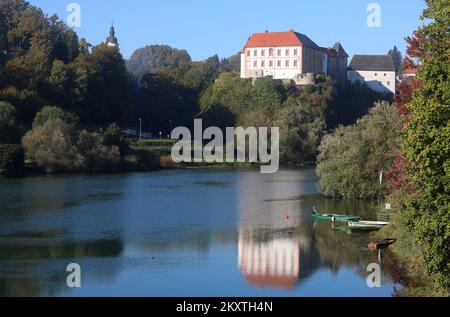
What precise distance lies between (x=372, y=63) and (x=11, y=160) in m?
52.2

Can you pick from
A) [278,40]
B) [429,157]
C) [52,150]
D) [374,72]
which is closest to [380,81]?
[374,72]

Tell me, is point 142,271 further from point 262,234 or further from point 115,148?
point 115,148

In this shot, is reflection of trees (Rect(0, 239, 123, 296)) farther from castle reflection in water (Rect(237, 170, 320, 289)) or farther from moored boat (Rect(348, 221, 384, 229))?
moored boat (Rect(348, 221, 384, 229))

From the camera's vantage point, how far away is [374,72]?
290 feet

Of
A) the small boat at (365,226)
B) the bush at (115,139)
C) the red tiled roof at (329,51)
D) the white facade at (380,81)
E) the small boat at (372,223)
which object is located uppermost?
the red tiled roof at (329,51)

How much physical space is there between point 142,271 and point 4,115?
33.0m

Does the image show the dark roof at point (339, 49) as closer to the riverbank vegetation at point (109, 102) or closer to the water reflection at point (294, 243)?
the riverbank vegetation at point (109, 102)

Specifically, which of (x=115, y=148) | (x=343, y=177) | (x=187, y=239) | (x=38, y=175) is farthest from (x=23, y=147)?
(x=187, y=239)

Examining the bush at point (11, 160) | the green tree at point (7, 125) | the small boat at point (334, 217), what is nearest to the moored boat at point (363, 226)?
the small boat at point (334, 217)

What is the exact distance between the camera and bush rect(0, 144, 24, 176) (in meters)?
47.8

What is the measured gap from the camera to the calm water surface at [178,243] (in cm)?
2003

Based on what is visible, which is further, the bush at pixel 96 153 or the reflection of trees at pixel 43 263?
the bush at pixel 96 153

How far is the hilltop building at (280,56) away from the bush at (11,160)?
128ft

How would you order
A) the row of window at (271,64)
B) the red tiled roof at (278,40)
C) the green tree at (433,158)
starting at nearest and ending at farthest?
1. the green tree at (433,158)
2. the row of window at (271,64)
3. the red tiled roof at (278,40)
